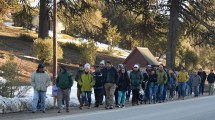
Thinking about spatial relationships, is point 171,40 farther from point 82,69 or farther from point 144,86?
point 82,69

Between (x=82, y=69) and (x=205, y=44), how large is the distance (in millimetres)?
17296

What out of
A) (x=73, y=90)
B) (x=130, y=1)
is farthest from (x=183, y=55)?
(x=73, y=90)

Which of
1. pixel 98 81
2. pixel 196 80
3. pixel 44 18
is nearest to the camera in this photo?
pixel 98 81

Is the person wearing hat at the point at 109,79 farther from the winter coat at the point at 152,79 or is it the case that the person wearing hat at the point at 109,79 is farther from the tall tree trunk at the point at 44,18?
the tall tree trunk at the point at 44,18

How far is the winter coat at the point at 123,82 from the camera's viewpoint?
1931cm

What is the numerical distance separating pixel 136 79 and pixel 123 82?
4.08ft

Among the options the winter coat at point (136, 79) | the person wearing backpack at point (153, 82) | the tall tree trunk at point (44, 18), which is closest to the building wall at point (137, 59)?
the tall tree trunk at point (44, 18)

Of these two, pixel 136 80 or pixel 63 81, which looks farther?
pixel 136 80

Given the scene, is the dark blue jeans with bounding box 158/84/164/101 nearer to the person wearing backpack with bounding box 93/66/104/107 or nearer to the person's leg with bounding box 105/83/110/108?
the person wearing backpack with bounding box 93/66/104/107

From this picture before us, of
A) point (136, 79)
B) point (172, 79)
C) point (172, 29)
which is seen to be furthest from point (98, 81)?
point (172, 29)

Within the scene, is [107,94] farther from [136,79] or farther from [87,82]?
[136,79]

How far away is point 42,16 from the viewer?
31.5 metres

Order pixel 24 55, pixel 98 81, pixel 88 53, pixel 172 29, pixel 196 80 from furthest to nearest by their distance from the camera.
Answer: pixel 88 53
pixel 172 29
pixel 24 55
pixel 196 80
pixel 98 81

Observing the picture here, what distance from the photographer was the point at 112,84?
60.5 feet
